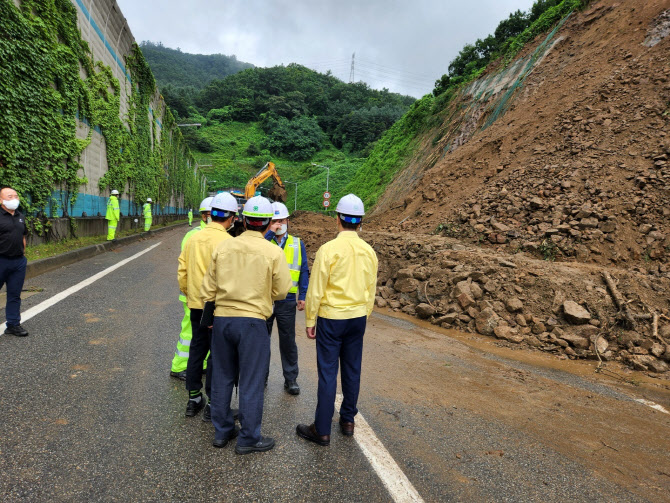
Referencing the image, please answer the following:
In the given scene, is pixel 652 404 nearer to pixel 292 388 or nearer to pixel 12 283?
pixel 292 388

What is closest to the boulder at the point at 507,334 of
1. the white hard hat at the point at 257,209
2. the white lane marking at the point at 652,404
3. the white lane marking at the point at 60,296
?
the white lane marking at the point at 652,404

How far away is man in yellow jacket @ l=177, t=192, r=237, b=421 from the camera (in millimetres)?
3570

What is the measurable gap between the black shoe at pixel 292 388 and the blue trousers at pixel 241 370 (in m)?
1.04

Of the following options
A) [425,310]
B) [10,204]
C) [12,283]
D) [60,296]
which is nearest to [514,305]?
[425,310]

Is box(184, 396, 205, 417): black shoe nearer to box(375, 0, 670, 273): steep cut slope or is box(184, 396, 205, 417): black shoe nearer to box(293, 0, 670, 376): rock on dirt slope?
box(293, 0, 670, 376): rock on dirt slope

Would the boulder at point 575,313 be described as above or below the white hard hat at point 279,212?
below

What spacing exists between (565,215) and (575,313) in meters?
4.88

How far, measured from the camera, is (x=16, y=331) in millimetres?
5027

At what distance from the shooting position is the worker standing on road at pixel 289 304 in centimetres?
419

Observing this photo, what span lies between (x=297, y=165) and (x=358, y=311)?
90.8 metres

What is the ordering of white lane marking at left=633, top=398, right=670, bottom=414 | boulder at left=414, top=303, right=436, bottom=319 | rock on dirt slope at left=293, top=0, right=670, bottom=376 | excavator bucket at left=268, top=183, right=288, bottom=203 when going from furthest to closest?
excavator bucket at left=268, top=183, right=288, bottom=203 < boulder at left=414, top=303, right=436, bottom=319 < rock on dirt slope at left=293, top=0, right=670, bottom=376 < white lane marking at left=633, top=398, right=670, bottom=414

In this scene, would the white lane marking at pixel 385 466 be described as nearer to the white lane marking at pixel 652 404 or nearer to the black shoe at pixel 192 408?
the black shoe at pixel 192 408

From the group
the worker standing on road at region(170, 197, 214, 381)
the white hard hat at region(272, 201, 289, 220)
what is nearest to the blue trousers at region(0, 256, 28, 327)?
the worker standing on road at region(170, 197, 214, 381)

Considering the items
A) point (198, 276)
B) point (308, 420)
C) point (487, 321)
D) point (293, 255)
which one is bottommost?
point (308, 420)
